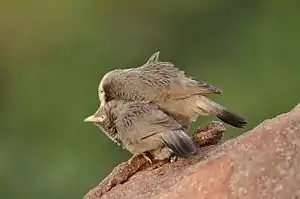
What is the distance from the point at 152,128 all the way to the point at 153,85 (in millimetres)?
167

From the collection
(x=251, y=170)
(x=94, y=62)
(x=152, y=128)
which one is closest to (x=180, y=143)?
(x=152, y=128)

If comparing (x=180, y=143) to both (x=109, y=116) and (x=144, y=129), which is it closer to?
(x=144, y=129)

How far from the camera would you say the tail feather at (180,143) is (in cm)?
228

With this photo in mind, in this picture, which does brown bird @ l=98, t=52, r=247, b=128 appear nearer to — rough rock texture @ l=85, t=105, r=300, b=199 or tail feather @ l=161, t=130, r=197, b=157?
tail feather @ l=161, t=130, r=197, b=157

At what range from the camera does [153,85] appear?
2484 millimetres

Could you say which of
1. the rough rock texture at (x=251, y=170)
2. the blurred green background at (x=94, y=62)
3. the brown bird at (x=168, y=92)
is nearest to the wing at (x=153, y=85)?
the brown bird at (x=168, y=92)

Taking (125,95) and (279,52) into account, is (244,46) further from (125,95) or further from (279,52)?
(125,95)

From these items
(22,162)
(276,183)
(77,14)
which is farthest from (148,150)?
(77,14)

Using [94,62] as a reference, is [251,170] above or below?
above

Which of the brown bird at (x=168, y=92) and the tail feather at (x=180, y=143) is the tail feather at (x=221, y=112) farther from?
the tail feather at (x=180, y=143)

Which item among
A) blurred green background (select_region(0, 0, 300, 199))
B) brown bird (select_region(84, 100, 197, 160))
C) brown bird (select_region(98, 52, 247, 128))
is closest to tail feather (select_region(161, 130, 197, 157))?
brown bird (select_region(84, 100, 197, 160))

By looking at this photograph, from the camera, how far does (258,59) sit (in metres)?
5.16

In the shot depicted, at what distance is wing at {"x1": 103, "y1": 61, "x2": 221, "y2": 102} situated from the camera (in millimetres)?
2473

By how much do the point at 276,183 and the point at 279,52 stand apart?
3225 millimetres
